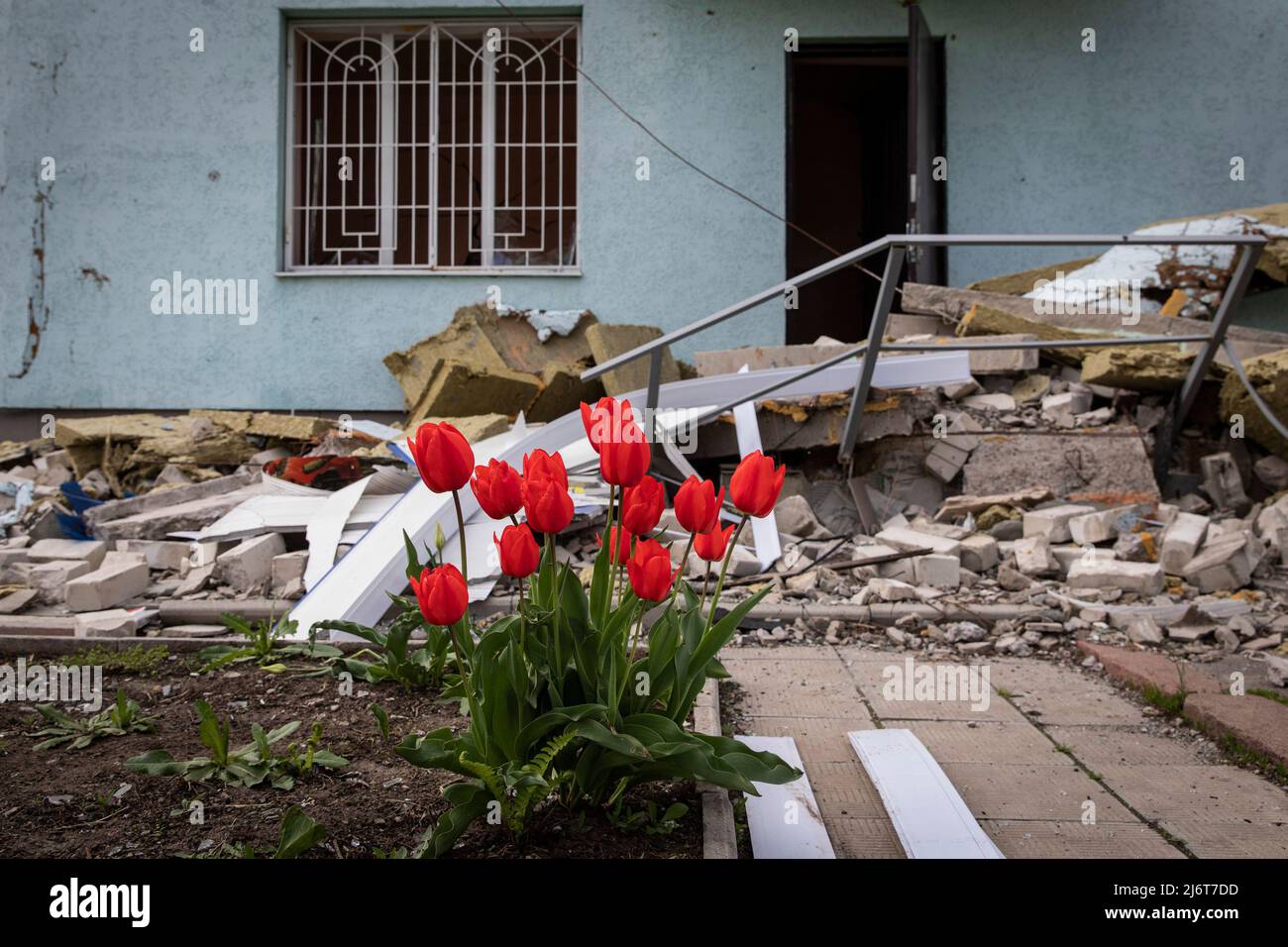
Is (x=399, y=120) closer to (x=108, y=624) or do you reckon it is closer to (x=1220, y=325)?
(x=108, y=624)

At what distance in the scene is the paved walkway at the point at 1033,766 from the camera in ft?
6.91

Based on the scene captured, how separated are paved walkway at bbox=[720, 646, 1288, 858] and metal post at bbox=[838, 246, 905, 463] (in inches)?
76.5

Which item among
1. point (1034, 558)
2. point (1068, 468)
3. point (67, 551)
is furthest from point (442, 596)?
point (1068, 468)

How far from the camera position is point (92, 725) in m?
2.28

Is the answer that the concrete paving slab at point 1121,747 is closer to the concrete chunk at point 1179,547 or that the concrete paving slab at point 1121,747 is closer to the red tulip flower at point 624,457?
the red tulip flower at point 624,457

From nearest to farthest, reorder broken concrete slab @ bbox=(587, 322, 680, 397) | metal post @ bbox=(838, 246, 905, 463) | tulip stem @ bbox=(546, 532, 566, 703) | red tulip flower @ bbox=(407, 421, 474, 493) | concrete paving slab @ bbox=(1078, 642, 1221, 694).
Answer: red tulip flower @ bbox=(407, 421, 474, 493)
tulip stem @ bbox=(546, 532, 566, 703)
concrete paving slab @ bbox=(1078, 642, 1221, 694)
metal post @ bbox=(838, 246, 905, 463)
broken concrete slab @ bbox=(587, 322, 680, 397)

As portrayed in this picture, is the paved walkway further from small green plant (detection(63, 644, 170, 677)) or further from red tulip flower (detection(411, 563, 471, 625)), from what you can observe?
small green plant (detection(63, 644, 170, 677))

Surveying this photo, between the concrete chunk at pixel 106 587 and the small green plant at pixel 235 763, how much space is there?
2.45 metres

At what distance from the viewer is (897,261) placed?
15.5 feet

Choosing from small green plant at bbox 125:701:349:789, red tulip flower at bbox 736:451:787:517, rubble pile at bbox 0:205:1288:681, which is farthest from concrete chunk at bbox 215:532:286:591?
red tulip flower at bbox 736:451:787:517

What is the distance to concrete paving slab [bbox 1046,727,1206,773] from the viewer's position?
2.62 metres

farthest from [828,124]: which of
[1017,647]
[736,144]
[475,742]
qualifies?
[475,742]

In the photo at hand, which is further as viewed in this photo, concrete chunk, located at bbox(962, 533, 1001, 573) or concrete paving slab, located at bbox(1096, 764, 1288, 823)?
concrete chunk, located at bbox(962, 533, 1001, 573)

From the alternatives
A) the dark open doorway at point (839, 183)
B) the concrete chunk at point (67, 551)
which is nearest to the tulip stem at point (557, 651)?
the concrete chunk at point (67, 551)
